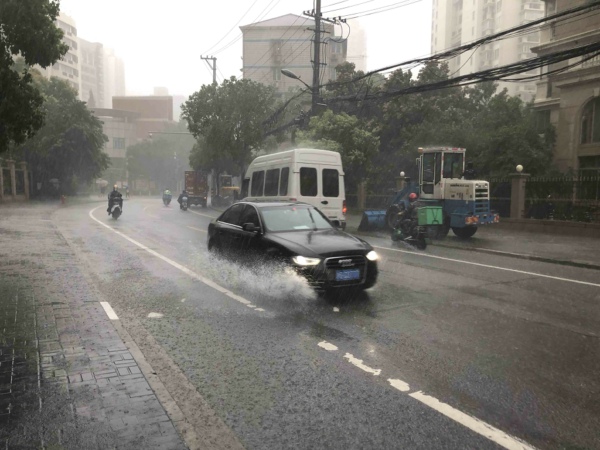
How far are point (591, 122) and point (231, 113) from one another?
2376cm

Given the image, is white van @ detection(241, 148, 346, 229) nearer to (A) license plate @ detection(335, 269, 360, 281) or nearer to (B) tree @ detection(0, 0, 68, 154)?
(B) tree @ detection(0, 0, 68, 154)

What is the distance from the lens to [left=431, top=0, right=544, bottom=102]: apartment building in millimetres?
85062

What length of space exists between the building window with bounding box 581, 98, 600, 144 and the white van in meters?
17.8

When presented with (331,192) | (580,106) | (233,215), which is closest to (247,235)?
(233,215)

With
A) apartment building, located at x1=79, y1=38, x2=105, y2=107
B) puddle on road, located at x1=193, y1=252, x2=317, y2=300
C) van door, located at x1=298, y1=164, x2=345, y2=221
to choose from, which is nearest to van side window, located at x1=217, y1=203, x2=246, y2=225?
puddle on road, located at x1=193, y1=252, x2=317, y2=300

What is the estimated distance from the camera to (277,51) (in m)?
71.6

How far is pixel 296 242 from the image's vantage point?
7766 mm

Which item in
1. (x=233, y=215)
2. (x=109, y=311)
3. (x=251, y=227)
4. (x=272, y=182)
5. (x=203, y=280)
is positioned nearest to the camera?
(x=109, y=311)

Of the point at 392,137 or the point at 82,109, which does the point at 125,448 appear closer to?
the point at 392,137

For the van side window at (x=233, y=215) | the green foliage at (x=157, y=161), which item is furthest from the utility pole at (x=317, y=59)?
the green foliage at (x=157, y=161)

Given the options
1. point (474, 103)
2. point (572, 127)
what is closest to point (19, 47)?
point (572, 127)

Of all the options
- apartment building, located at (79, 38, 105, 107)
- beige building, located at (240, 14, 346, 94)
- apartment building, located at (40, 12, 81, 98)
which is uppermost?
apartment building, located at (79, 38, 105, 107)

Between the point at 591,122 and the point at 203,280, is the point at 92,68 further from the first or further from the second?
the point at 203,280

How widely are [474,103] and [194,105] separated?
2268cm
